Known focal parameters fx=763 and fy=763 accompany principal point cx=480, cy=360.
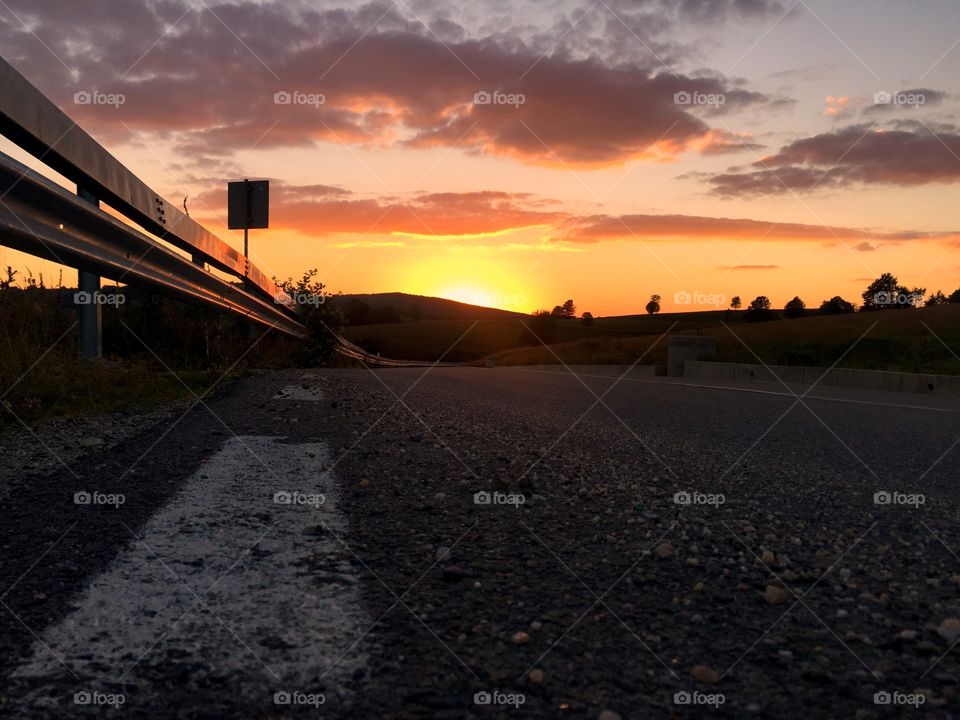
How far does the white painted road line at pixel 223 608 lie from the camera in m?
2.00

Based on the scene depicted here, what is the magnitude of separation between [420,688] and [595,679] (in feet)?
1.55

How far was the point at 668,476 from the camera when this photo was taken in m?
4.96

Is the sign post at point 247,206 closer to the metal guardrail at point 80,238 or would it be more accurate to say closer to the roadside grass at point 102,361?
the roadside grass at point 102,361

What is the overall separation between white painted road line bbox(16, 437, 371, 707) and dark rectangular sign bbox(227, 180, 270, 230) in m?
16.5

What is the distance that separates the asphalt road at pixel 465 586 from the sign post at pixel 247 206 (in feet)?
47.3

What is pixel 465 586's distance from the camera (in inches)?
106

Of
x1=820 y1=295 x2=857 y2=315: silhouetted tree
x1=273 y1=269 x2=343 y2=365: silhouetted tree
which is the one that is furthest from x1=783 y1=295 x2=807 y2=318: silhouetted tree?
x1=273 y1=269 x2=343 y2=365: silhouetted tree

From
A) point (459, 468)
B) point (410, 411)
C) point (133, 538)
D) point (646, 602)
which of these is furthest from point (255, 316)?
point (646, 602)

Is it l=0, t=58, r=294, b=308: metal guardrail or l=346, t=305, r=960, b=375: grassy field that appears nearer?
l=0, t=58, r=294, b=308: metal guardrail

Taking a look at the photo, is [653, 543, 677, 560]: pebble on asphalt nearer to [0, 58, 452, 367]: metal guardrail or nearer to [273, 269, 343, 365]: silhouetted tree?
[0, 58, 452, 367]: metal guardrail

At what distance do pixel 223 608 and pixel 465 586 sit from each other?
2.66 feet

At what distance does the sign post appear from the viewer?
62.2 ft

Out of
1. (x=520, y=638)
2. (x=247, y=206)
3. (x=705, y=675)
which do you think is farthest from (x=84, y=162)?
(x=247, y=206)

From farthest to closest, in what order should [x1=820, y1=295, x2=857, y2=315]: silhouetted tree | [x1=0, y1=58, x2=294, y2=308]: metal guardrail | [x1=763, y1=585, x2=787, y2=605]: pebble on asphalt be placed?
1. [x1=820, y1=295, x2=857, y2=315]: silhouetted tree
2. [x1=0, y1=58, x2=294, y2=308]: metal guardrail
3. [x1=763, y1=585, x2=787, y2=605]: pebble on asphalt
